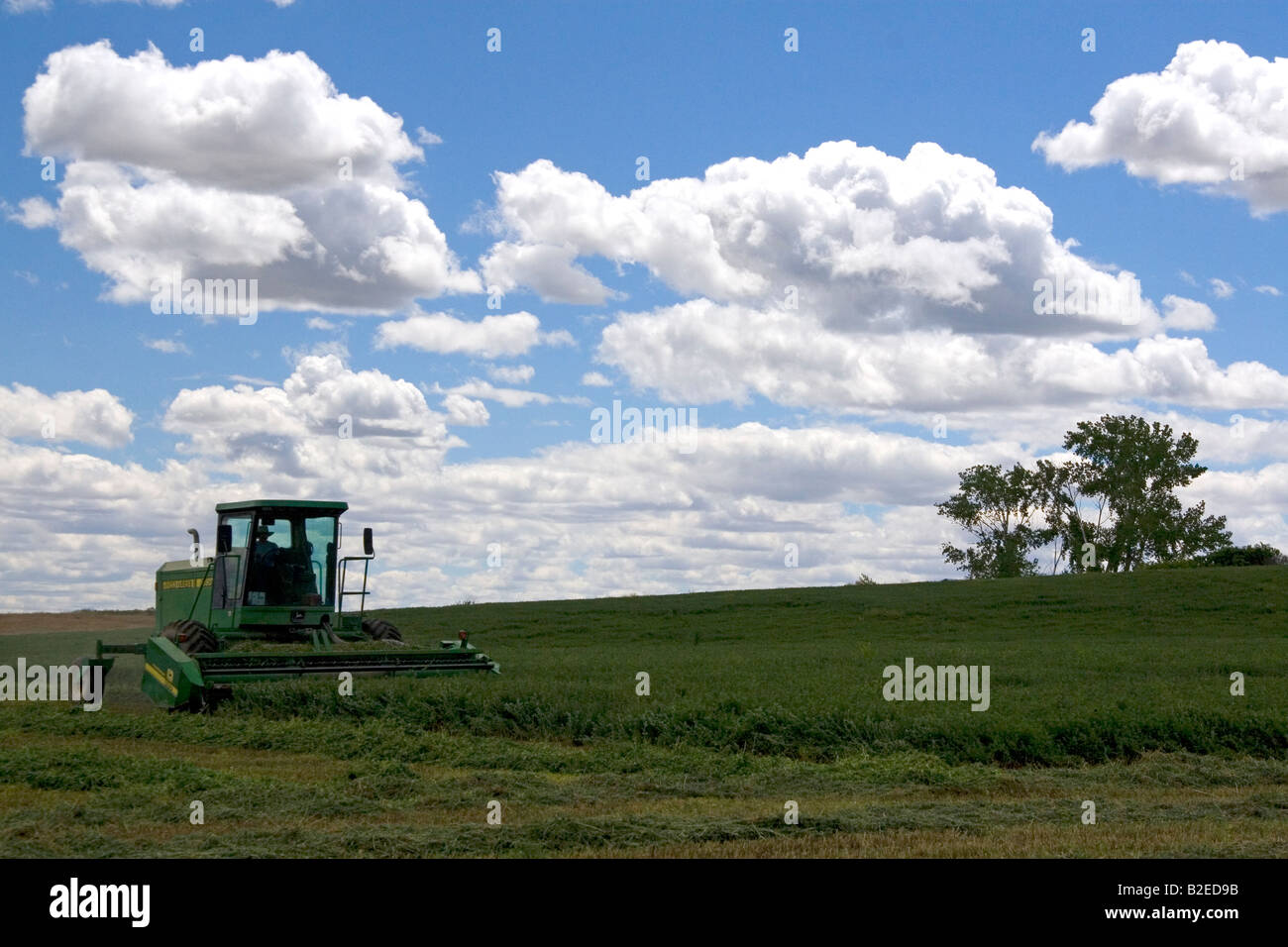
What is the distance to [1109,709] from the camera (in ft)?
57.0

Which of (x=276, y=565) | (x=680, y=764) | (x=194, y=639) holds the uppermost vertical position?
(x=276, y=565)

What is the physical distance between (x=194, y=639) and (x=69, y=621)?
162 feet

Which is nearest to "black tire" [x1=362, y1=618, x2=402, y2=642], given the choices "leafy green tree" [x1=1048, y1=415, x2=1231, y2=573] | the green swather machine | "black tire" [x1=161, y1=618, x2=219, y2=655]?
the green swather machine

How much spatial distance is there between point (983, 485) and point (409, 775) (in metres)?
74.5

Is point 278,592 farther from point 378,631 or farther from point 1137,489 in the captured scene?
point 1137,489

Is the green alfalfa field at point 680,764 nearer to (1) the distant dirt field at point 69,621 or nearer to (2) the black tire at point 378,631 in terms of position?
(2) the black tire at point 378,631

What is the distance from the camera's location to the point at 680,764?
1520 cm

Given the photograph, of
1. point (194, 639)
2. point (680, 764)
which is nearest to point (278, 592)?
point (194, 639)

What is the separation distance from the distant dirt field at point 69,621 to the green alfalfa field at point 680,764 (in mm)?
39660

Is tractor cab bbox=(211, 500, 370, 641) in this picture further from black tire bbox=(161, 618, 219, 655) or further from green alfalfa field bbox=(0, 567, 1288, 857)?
green alfalfa field bbox=(0, 567, 1288, 857)

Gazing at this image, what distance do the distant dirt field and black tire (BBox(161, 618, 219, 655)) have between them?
129 feet
